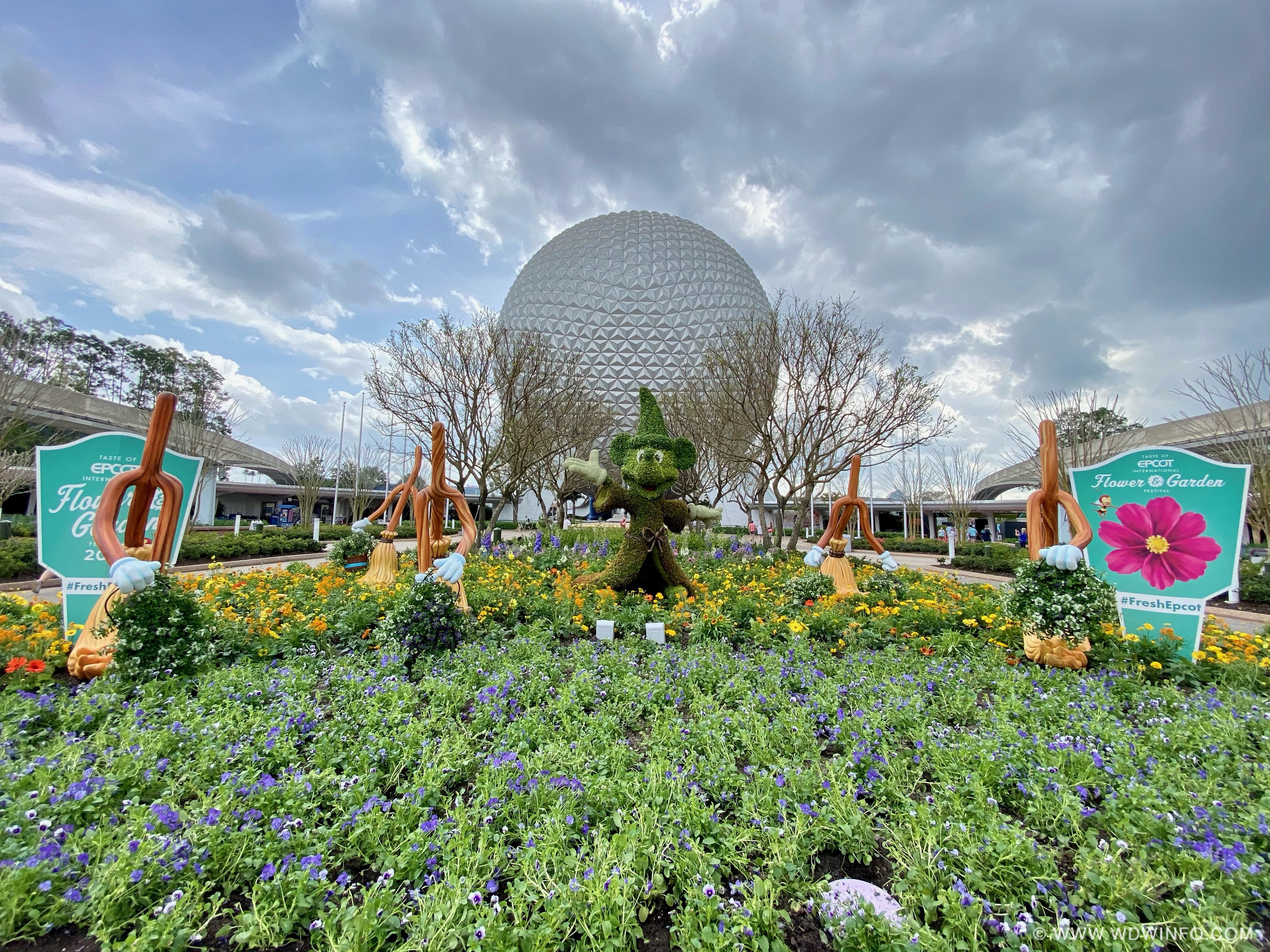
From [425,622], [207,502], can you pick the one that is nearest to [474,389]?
[425,622]

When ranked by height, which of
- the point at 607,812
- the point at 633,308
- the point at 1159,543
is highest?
the point at 633,308

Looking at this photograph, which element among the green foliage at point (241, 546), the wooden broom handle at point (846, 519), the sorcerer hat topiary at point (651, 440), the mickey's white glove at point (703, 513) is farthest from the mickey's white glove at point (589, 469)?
the green foliage at point (241, 546)

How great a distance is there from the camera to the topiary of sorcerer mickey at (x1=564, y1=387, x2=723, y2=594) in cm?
760

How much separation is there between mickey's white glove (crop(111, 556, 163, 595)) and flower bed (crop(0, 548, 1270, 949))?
0.69 m

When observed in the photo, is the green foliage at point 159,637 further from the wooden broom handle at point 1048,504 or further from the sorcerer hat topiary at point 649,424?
the wooden broom handle at point 1048,504

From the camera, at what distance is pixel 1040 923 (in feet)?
6.26

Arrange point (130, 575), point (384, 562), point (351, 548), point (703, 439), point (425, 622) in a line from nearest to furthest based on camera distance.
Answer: point (130, 575) < point (425, 622) < point (384, 562) < point (351, 548) < point (703, 439)

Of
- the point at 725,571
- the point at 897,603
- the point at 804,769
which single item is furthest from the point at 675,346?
the point at 804,769

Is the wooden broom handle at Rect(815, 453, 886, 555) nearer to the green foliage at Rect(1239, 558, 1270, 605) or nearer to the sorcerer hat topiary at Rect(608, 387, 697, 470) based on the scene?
the sorcerer hat topiary at Rect(608, 387, 697, 470)

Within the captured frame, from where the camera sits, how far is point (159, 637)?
4.32m

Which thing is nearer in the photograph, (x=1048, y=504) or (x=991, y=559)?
(x=1048, y=504)

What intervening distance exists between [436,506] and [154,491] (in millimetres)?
2631

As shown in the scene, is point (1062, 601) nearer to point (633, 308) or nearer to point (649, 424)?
point (649, 424)

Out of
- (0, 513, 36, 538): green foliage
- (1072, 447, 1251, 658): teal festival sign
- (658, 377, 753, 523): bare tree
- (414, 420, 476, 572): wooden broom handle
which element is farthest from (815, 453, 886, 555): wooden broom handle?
(0, 513, 36, 538): green foliage
